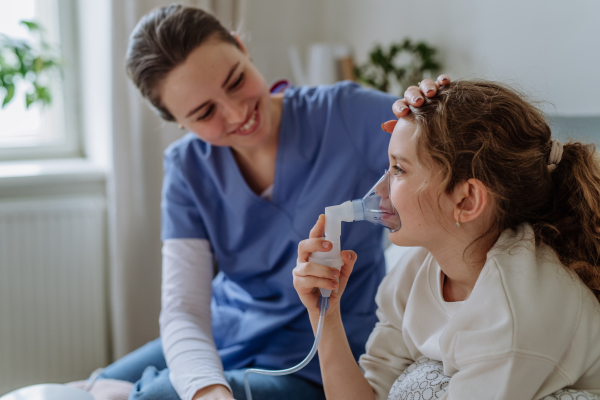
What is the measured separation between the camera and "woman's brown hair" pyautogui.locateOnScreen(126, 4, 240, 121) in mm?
1259

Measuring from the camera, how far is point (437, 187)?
89 centimetres

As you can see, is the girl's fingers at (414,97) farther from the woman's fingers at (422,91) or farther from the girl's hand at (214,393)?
the girl's hand at (214,393)

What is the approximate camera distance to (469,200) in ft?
2.91

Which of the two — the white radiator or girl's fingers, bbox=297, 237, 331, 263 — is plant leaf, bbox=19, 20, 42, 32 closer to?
the white radiator

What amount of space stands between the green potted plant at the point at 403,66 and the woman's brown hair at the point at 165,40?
0.75 meters

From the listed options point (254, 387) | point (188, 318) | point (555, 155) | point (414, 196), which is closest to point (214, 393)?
point (254, 387)

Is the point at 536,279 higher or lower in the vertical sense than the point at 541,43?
lower

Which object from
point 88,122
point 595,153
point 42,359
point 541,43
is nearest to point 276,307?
point 595,153

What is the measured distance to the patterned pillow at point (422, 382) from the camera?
0.88m

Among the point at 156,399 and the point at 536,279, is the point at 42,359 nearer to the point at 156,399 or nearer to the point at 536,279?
the point at 156,399

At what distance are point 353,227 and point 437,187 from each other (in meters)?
0.49

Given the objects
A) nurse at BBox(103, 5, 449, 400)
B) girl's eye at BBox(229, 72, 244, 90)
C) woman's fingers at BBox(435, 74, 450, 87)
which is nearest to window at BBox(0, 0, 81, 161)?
nurse at BBox(103, 5, 449, 400)

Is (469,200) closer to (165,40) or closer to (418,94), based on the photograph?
(418,94)

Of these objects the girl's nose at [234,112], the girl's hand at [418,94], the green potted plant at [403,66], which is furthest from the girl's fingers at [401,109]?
the green potted plant at [403,66]
